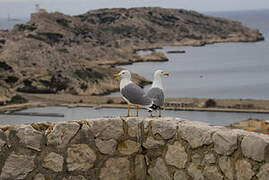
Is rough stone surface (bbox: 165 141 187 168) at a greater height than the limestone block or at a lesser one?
lesser

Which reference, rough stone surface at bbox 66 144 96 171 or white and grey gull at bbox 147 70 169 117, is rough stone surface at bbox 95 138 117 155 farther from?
white and grey gull at bbox 147 70 169 117

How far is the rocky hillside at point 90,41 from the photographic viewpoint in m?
72.6

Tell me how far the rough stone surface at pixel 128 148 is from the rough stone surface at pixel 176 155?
12.5 inches

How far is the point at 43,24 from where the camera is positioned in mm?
127125

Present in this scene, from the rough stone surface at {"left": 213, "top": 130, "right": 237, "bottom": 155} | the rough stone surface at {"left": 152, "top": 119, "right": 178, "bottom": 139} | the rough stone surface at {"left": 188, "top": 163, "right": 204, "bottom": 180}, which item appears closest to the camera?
the rough stone surface at {"left": 213, "top": 130, "right": 237, "bottom": 155}

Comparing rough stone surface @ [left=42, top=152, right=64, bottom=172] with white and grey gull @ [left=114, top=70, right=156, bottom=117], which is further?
white and grey gull @ [left=114, top=70, right=156, bottom=117]

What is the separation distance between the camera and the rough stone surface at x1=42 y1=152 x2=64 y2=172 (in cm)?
445

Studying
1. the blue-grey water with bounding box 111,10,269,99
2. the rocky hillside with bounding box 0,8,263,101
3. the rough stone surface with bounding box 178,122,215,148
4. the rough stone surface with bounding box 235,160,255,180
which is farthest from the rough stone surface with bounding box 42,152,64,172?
the blue-grey water with bounding box 111,10,269,99

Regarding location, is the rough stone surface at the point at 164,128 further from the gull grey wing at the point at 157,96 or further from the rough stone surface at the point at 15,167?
the rough stone surface at the point at 15,167

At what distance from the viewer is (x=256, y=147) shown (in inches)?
150

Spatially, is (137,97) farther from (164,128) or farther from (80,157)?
(80,157)

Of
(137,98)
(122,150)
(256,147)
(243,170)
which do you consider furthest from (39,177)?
(256,147)

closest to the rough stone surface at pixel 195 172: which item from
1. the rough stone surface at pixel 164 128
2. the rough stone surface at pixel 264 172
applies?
the rough stone surface at pixel 164 128

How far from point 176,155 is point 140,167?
1.40 feet
